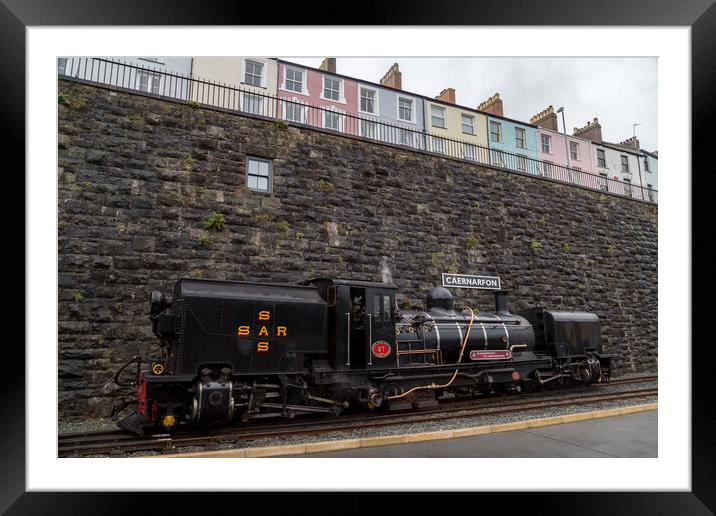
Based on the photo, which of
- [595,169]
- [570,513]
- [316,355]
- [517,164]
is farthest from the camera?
[595,169]

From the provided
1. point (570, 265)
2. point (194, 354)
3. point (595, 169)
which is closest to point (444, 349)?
point (194, 354)

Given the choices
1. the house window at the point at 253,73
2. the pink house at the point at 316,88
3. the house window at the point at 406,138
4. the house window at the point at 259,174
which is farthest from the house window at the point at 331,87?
the house window at the point at 259,174

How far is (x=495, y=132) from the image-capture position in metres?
20.9

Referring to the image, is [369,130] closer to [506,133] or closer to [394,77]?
[394,77]

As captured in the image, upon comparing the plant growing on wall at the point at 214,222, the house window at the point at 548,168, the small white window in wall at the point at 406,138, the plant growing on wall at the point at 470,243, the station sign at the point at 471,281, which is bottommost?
the station sign at the point at 471,281

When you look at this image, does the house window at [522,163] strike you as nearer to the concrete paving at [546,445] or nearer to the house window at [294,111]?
the house window at [294,111]

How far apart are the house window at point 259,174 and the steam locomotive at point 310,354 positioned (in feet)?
11.1

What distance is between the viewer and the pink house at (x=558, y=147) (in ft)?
64.1

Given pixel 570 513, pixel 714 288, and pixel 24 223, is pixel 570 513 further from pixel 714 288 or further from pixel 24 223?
pixel 24 223

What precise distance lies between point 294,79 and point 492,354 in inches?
584
